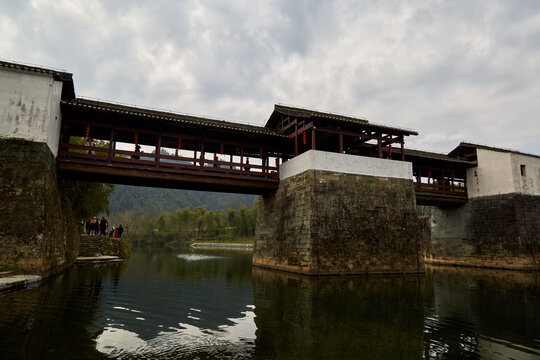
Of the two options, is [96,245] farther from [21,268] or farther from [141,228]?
[141,228]

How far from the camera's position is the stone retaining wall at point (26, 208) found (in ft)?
32.5

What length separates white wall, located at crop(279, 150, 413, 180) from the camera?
47.2ft

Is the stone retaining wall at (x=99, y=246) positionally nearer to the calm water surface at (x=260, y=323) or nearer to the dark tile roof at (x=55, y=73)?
the dark tile roof at (x=55, y=73)

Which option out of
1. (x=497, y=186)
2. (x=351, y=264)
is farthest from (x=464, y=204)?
(x=351, y=264)


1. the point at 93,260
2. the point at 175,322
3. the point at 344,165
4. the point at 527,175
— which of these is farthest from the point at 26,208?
the point at 527,175

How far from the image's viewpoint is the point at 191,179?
14.8 metres

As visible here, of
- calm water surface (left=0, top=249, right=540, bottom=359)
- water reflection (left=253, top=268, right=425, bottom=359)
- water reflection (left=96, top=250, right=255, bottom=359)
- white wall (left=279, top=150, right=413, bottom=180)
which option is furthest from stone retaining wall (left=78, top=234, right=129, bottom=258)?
water reflection (left=253, top=268, right=425, bottom=359)

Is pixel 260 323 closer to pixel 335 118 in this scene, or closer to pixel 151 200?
pixel 335 118

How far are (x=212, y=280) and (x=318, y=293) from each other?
4.29 m

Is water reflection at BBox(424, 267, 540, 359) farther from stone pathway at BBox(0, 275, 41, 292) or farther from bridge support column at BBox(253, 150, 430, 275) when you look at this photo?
stone pathway at BBox(0, 275, 41, 292)

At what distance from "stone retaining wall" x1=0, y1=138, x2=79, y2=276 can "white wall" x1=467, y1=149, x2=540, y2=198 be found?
23.6 meters

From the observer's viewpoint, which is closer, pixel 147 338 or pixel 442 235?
pixel 147 338

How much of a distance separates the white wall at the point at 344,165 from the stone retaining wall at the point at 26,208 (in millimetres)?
9810

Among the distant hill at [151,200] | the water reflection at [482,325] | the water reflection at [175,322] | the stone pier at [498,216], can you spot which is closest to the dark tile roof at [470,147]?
the stone pier at [498,216]
